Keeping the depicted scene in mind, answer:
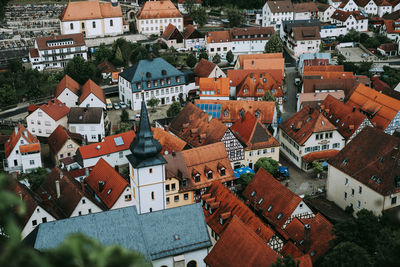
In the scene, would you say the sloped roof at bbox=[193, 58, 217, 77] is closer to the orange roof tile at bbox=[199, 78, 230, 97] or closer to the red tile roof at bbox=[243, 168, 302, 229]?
the orange roof tile at bbox=[199, 78, 230, 97]

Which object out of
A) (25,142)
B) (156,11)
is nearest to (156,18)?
(156,11)

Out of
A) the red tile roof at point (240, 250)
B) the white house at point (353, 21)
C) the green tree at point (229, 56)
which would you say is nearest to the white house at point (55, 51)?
the green tree at point (229, 56)

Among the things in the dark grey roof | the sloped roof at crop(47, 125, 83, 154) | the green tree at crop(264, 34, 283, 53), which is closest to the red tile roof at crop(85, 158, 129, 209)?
the sloped roof at crop(47, 125, 83, 154)

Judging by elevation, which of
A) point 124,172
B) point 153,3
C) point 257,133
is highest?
point 153,3

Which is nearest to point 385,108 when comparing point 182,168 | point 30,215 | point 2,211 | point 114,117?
point 182,168

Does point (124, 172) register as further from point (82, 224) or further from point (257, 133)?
point (82, 224)

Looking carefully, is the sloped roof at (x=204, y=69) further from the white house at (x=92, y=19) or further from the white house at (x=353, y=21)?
the white house at (x=353, y=21)
